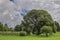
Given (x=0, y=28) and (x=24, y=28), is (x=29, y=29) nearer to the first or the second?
(x=24, y=28)

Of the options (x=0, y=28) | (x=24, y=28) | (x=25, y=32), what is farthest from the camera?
(x=0, y=28)

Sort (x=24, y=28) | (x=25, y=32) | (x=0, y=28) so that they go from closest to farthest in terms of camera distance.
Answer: (x=25, y=32)
(x=24, y=28)
(x=0, y=28)

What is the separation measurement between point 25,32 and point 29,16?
7.68m

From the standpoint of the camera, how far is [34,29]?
2183 inches

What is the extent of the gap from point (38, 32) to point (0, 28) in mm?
34510

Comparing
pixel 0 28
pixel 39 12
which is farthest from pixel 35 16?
pixel 0 28

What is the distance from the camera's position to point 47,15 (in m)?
55.2

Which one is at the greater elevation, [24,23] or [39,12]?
[39,12]

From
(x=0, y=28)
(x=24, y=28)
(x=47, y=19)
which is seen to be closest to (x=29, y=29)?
(x=24, y=28)

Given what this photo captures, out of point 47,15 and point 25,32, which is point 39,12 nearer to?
point 47,15

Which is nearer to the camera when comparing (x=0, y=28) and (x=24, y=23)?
(x=24, y=23)

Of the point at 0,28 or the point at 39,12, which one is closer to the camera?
the point at 39,12

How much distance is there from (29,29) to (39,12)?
694cm

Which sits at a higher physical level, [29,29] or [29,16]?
[29,16]
